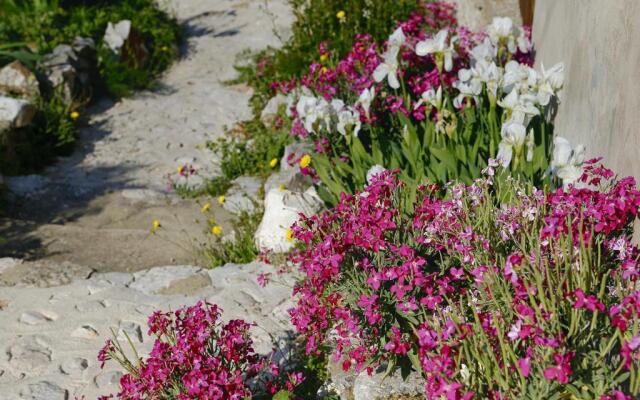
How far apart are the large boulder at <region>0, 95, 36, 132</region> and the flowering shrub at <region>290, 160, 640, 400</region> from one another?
14.1ft

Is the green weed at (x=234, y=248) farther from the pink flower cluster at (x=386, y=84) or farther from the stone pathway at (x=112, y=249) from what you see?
the pink flower cluster at (x=386, y=84)

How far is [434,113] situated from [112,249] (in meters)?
2.40

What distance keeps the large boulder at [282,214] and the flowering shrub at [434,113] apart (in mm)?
213

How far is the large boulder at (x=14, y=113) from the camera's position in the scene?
6456 mm

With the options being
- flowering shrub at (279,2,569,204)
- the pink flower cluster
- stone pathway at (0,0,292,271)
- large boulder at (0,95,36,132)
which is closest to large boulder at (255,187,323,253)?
flowering shrub at (279,2,569,204)

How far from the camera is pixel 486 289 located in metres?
2.59

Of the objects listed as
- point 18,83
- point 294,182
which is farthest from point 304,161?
point 18,83

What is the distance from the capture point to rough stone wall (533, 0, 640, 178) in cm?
294

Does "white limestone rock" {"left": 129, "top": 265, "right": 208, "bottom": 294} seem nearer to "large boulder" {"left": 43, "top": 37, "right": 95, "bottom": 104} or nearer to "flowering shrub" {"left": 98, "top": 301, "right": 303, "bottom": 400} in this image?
"flowering shrub" {"left": 98, "top": 301, "right": 303, "bottom": 400}

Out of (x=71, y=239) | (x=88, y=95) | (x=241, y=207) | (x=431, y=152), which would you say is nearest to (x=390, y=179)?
(x=431, y=152)

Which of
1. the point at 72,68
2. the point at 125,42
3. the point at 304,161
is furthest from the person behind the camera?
the point at 125,42

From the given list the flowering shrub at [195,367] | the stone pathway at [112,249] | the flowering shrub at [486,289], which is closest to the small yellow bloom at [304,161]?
the stone pathway at [112,249]

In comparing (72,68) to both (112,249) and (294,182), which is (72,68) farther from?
(294,182)

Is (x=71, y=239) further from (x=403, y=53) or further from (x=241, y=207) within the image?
(x=403, y=53)
